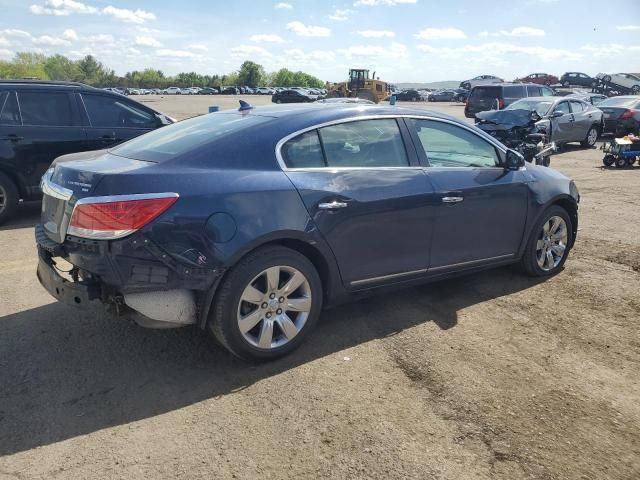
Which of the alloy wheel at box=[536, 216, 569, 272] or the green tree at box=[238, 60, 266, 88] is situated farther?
the green tree at box=[238, 60, 266, 88]

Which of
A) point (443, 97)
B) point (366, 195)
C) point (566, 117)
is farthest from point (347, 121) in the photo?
point (443, 97)

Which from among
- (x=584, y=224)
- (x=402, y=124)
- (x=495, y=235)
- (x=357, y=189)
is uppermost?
(x=402, y=124)

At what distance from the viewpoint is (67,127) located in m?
7.38

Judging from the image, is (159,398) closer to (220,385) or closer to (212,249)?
(220,385)

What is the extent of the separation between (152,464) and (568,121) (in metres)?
15.8

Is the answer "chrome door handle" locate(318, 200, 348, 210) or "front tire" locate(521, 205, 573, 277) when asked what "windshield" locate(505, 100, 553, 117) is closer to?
"front tire" locate(521, 205, 573, 277)

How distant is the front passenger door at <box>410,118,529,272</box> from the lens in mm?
4336

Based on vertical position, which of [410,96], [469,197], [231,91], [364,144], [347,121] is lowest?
[231,91]

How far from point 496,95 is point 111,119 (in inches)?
651

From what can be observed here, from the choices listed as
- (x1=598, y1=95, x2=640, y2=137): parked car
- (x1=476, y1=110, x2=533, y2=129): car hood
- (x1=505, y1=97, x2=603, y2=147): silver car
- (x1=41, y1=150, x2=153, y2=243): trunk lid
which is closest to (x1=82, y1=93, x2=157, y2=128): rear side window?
(x1=41, y1=150, x2=153, y2=243): trunk lid

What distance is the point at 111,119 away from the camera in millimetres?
7785

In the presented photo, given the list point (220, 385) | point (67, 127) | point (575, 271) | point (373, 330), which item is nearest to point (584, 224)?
point (575, 271)

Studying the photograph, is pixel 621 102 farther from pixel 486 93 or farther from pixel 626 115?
pixel 486 93

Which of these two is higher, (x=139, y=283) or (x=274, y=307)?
(x=139, y=283)
